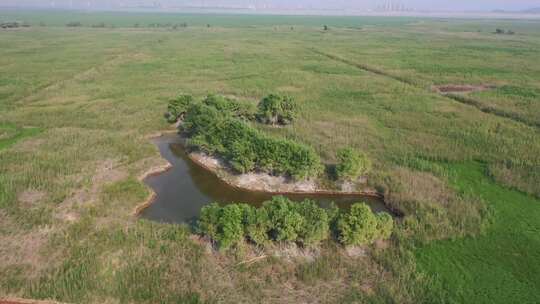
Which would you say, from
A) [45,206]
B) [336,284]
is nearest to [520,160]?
[336,284]

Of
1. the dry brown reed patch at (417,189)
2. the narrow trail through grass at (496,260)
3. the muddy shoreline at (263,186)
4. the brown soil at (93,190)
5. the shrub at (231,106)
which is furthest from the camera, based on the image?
the shrub at (231,106)

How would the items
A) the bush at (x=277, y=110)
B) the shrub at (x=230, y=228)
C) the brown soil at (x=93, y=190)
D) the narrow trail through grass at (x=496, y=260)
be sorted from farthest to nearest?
1. the bush at (x=277, y=110)
2. the brown soil at (x=93, y=190)
3. the shrub at (x=230, y=228)
4. the narrow trail through grass at (x=496, y=260)

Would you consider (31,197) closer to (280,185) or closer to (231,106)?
(280,185)

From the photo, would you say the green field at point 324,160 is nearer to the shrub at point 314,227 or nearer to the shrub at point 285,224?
the shrub at point 314,227

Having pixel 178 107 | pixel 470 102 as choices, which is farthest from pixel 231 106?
pixel 470 102

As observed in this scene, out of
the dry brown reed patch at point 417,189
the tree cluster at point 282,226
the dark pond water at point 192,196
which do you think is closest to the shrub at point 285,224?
the tree cluster at point 282,226

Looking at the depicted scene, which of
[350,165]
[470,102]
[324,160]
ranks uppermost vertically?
[470,102]
